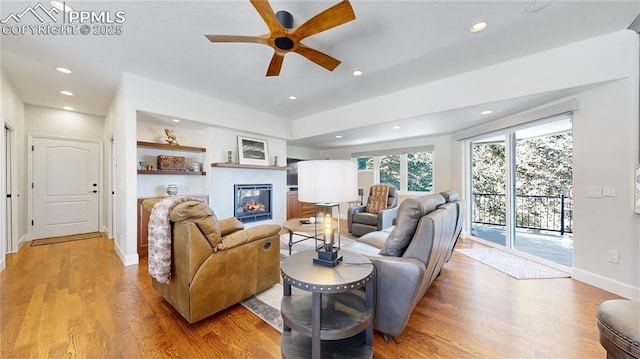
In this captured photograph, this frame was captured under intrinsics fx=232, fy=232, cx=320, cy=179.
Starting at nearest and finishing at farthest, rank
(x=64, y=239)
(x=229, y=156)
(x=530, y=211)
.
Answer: (x=64, y=239), (x=229, y=156), (x=530, y=211)

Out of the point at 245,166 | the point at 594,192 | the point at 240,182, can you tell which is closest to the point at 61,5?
the point at 245,166

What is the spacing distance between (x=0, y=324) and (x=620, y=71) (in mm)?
5918

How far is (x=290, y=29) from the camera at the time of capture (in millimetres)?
1961

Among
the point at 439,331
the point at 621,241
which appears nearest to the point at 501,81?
the point at 621,241

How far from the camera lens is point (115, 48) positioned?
253cm

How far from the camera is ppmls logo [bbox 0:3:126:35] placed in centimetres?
201

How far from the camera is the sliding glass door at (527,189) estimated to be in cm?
353

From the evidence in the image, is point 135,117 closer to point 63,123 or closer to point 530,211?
point 63,123

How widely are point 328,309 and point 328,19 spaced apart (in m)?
2.07

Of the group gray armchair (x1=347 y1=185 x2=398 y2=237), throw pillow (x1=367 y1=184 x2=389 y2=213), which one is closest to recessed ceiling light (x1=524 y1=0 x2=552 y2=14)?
gray armchair (x1=347 y1=185 x2=398 y2=237)

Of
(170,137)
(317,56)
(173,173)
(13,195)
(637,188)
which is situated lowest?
(13,195)

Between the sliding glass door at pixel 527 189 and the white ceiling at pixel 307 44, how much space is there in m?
0.74

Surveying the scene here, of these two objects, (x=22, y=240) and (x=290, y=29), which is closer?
(x=290, y=29)

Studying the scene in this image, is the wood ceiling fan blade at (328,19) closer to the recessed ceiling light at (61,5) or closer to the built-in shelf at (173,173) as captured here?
the recessed ceiling light at (61,5)
